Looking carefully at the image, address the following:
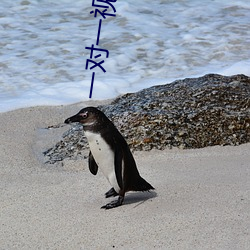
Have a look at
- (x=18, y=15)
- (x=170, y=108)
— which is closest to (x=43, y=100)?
(x=170, y=108)

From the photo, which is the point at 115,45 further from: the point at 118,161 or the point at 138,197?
the point at 118,161

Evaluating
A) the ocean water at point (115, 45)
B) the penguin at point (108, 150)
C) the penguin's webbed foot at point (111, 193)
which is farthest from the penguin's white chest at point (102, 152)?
the ocean water at point (115, 45)

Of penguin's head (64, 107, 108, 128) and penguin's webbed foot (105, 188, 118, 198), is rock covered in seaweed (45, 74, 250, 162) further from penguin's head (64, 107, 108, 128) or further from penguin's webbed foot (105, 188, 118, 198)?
penguin's head (64, 107, 108, 128)

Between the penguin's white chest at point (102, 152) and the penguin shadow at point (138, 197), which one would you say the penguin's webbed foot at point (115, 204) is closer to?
the penguin shadow at point (138, 197)

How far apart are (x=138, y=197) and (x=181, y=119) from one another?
1.19m

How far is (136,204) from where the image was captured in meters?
3.93

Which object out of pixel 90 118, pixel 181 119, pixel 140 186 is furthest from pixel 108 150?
pixel 181 119

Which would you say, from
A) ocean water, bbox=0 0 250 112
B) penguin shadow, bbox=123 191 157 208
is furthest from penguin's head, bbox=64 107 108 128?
ocean water, bbox=0 0 250 112

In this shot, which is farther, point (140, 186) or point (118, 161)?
point (140, 186)

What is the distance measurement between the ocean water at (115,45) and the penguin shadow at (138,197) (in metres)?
2.57

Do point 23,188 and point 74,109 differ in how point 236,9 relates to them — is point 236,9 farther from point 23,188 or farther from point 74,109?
point 23,188

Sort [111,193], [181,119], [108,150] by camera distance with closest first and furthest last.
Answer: [108,150] → [111,193] → [181,119]

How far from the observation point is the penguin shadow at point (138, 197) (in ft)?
13.0

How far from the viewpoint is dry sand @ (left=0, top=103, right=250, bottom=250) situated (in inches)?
138
